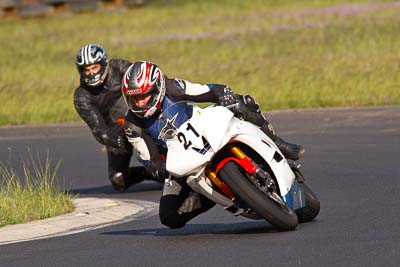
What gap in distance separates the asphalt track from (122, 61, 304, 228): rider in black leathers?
0.76ft

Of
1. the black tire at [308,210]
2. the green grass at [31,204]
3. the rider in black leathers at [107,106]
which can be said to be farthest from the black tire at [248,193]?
the rider in black leathers at [107,106]

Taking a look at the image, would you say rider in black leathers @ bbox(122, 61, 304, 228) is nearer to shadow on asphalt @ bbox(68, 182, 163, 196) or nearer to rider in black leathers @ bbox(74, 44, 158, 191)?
rider in black leathers @ bbox(74, 44, 158, 191)

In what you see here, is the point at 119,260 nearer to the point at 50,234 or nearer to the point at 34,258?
the point at 34,258

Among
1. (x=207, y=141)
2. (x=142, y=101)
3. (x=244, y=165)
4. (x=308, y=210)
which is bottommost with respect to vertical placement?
(x=308, y=210)

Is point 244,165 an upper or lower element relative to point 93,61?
upper

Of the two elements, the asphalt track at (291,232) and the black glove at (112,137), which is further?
the black glove at (112,137)

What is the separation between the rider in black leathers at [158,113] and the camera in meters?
9.31

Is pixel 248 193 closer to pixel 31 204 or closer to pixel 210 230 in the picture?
pixel 210 230

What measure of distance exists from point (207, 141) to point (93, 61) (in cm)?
497

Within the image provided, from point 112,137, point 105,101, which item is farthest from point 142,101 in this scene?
point 105,101

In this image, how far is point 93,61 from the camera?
13648mm

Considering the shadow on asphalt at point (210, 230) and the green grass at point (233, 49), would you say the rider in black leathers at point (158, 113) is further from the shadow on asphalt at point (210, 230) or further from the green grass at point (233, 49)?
the green grass at point (233, 49)

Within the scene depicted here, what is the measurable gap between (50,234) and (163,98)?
5.53ft

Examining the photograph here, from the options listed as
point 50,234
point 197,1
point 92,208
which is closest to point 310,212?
point 50,234
